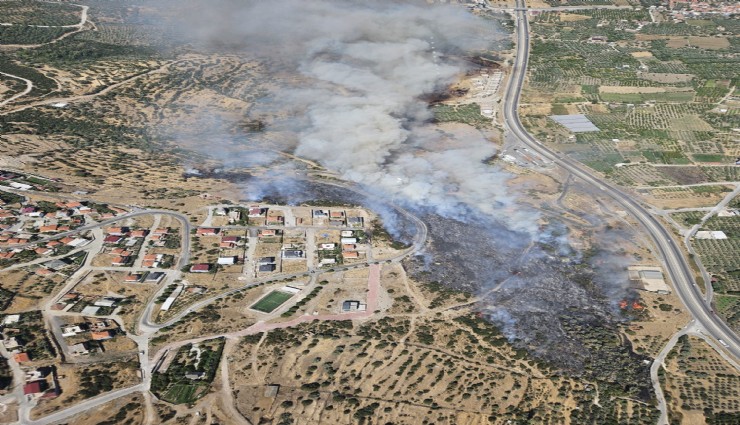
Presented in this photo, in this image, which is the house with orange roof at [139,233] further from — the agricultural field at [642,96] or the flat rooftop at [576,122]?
the flat rooftop at [576,122]

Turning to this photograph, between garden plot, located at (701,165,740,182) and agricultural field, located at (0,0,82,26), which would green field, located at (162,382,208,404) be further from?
agricultural field, located at (0,0,82,26)

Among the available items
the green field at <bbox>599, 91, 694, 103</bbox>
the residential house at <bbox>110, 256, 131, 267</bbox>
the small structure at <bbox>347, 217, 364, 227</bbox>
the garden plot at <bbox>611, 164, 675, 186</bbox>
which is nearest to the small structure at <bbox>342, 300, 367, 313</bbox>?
the small structure at <bbox>347, 217, 364, 227</bbox>

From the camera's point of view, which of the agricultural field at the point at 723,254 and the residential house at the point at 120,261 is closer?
the residential house at the point at 120,261

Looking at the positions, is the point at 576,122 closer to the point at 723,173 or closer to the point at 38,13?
the point at 723,173

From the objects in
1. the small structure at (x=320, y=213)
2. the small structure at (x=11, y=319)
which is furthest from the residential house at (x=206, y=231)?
the small structure at (x=11, y=319)

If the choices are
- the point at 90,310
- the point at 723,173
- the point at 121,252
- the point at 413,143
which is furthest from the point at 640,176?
the point at 90,310

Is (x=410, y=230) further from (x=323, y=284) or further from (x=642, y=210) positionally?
(x=642, y=210)
